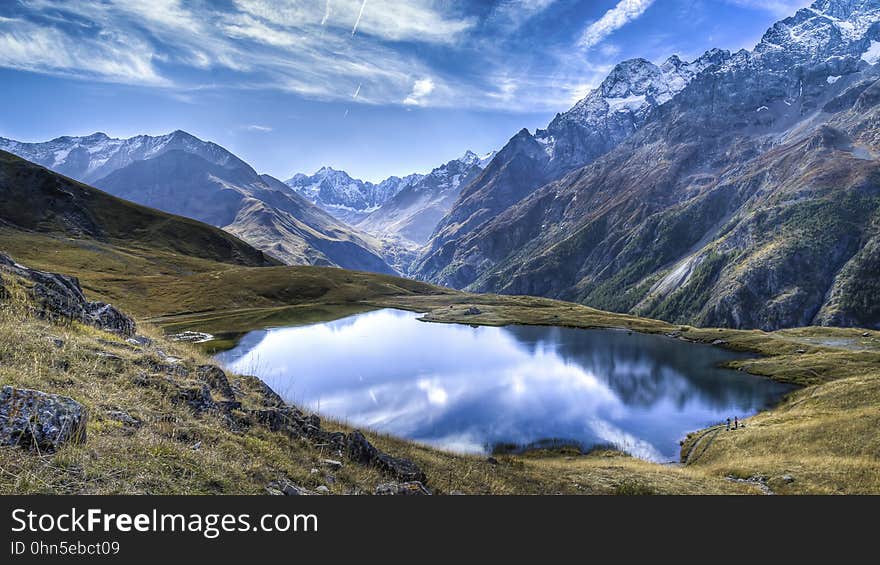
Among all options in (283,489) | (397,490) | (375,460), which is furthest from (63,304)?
(397,490)

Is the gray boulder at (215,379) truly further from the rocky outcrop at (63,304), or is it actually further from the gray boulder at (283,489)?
the gray boulder at (283,489)

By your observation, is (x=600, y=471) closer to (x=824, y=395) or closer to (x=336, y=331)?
(x=824, y=395)

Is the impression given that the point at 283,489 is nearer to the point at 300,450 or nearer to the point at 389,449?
the point at 300,450

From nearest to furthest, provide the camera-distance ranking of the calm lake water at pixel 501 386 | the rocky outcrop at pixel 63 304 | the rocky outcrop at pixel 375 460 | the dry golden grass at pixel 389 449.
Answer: the dry golden grass at pixel 389 449
the rocky outcrop at pixel 63 304
the rocky outcrop at pixel 375 460
the calm lake water at pixel 501 386

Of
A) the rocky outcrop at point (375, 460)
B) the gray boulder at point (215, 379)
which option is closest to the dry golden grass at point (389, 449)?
the rocky outcrop at point (375, 460)

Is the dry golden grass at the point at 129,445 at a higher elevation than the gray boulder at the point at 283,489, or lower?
higher

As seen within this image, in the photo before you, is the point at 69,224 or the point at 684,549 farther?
the point at 69,224

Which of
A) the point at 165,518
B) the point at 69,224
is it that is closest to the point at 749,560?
the point at 165,518

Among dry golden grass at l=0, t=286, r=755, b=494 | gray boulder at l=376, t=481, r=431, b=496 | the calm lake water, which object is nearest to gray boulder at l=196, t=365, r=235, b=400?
dry golden grass at l=0, t=286, r=755, b=494

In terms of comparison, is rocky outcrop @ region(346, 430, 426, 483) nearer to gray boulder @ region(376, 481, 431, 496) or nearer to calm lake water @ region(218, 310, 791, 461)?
gray boulder @ region(376, 481, 431, 496)
